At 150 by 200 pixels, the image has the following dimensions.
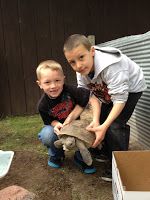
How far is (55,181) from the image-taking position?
7.63 ft

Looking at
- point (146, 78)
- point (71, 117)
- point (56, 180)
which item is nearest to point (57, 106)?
point (71, 117)

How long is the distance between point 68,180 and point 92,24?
2927mm

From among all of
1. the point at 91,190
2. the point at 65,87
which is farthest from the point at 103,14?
the point at 91,190

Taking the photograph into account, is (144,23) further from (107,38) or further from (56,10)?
(56,10)

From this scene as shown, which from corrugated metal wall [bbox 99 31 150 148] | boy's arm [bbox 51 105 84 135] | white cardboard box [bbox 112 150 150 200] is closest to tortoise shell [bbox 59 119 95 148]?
boy's arm [bbox 51 105 84 135]

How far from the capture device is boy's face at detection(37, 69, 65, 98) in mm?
2348

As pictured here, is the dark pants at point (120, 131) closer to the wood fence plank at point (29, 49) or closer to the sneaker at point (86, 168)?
the sneaker at point (86, 168)

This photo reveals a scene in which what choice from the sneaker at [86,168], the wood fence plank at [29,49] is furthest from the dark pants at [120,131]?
the wood fence plank at [29,49]

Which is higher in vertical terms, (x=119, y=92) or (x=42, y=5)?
(x=42, y=5)

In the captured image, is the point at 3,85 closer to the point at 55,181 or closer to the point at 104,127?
the point at 55,181

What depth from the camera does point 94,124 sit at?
2232 mm

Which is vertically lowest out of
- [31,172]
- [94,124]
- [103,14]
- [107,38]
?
[31,172]

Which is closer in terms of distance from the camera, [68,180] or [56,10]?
[68,180]

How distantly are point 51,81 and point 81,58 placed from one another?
0.35 m
